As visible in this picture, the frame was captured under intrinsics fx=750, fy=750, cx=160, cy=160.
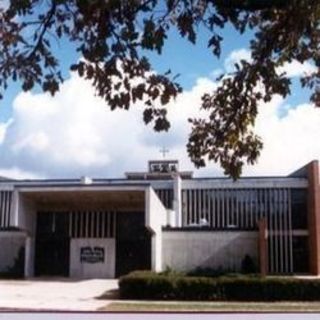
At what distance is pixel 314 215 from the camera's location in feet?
177

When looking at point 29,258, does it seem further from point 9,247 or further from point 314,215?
point 314,215

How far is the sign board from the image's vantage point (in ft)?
165

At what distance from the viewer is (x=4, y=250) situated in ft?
173

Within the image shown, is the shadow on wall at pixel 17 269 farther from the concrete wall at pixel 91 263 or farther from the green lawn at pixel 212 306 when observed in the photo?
the green lawn at pixel 212 306

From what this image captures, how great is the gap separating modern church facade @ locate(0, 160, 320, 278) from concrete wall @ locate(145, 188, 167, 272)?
0.20ft

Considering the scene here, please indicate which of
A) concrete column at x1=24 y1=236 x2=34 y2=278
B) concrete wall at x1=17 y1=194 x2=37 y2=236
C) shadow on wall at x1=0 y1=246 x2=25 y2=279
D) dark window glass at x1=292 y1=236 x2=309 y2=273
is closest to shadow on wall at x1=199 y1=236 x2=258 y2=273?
dark window glass at x1=292 y1=236 x2=309 y2=273

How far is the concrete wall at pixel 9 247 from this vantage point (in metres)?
52.3

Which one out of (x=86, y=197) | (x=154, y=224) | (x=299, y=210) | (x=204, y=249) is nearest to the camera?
(x=154, y=224)

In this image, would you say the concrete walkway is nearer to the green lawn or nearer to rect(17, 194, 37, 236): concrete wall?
the green lawn

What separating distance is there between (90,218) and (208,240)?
8467 mm

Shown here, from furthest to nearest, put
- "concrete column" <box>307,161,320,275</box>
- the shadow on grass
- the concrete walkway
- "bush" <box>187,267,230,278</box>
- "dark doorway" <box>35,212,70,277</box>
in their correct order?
"concrete column" <box>307,161,320,275</box> < "dark doorway" <box>35,212,70,277</box> < "bush" <box>187,267,230,278</box> < the shadow on grass < the concrete walkway

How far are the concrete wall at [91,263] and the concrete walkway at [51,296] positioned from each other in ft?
25.8

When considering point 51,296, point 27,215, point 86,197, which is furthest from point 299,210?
point 51,296

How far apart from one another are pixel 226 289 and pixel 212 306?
3049mm
